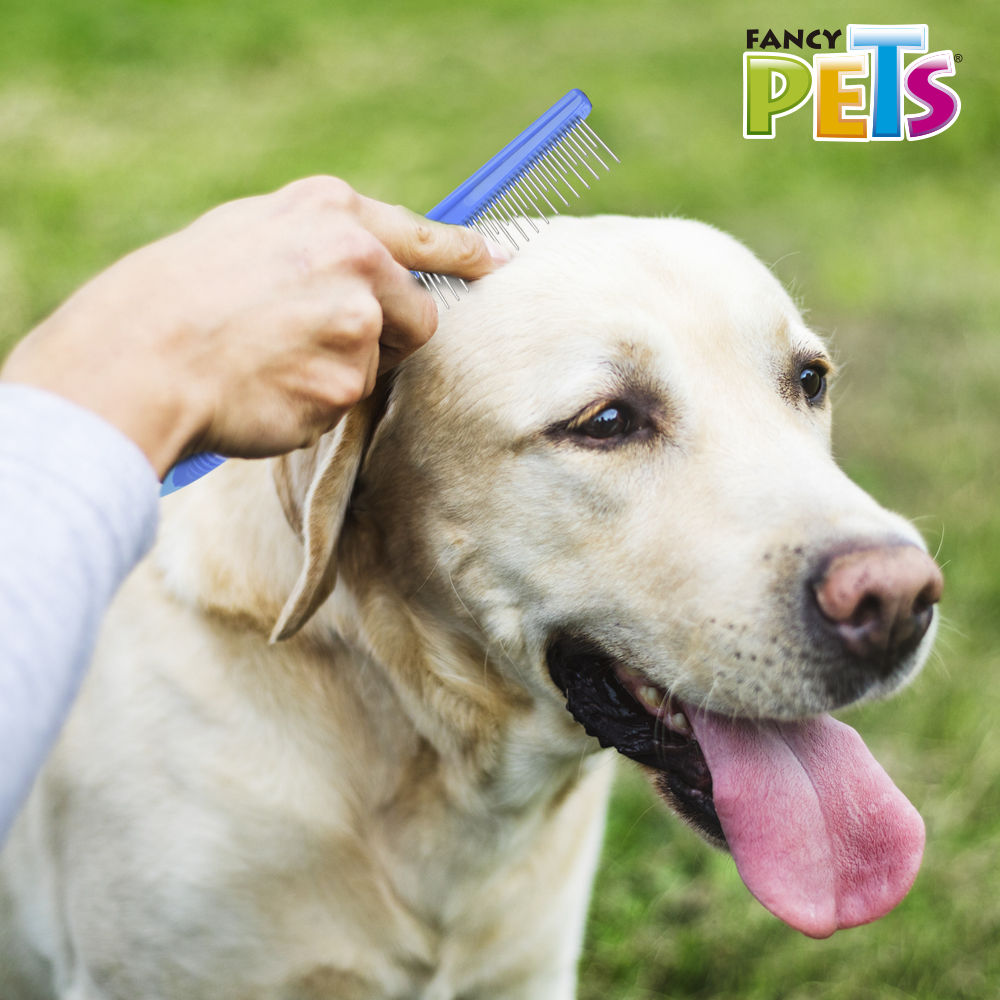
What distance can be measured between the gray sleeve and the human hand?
0.08 m

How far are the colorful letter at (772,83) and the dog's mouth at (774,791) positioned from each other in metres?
3.60

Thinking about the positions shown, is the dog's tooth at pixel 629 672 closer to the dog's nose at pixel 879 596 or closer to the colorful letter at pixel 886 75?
the dog's nose at pixel 879 596

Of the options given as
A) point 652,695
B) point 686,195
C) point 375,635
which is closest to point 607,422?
point 652,695

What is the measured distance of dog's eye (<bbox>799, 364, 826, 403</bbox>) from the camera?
7.67 feet

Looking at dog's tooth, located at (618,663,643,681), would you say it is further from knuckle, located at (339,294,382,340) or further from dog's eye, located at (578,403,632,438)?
knuckle, located at (339,294,382,340)

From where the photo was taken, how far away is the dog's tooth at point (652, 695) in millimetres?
2113

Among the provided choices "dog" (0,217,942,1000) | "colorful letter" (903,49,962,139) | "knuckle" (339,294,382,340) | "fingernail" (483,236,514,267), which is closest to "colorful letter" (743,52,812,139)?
"colorful letter" (903,49,962,139)

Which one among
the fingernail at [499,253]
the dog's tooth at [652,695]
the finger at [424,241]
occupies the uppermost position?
the finger at [424,241]

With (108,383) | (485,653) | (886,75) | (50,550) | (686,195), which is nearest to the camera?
(50,550)

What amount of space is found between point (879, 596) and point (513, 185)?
3.56ft

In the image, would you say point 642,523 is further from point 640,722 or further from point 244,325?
point 244,325

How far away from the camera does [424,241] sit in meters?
1.85

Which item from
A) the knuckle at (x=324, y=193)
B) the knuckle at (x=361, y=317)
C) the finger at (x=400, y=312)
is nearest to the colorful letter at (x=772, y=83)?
the finger at (x=400, y=312)

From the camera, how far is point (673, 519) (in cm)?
198
